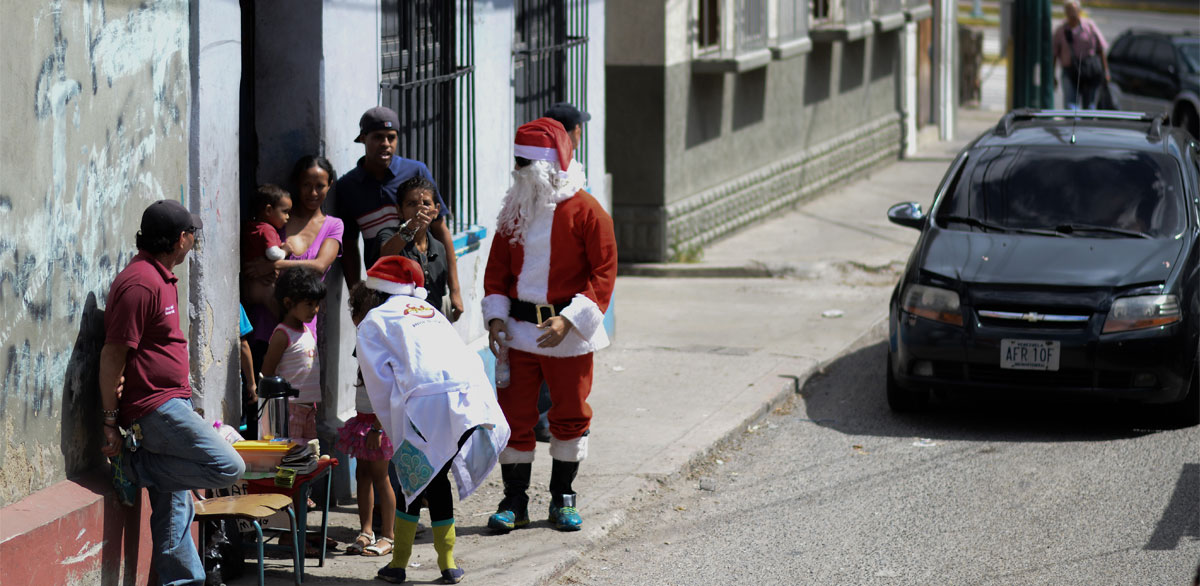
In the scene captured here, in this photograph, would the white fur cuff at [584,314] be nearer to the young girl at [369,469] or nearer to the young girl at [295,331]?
the young girl at [369,469]

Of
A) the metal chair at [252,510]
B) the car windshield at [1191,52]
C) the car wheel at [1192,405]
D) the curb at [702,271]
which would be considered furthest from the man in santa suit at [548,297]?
the car windshield at [1191,52]

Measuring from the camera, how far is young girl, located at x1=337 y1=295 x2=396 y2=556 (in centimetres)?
611

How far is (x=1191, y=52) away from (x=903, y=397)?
51.5 ft

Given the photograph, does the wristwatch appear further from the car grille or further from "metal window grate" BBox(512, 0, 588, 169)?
the car grille

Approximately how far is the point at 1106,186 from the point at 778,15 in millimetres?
7228

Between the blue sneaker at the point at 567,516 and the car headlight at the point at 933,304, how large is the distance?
2.79 meters

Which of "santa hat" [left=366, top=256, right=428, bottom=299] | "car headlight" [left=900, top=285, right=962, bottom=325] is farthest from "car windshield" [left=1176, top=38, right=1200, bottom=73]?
"santa hat" [left=366, top=256, right=428, bottom=299]

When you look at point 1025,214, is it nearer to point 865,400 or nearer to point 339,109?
point 865,400

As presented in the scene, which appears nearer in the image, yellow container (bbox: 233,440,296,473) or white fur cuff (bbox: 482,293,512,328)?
yellow container (bbox: 233,440,296,473)

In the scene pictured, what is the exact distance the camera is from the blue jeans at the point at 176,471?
5270 mm

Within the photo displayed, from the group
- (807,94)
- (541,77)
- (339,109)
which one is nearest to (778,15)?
(807,94)

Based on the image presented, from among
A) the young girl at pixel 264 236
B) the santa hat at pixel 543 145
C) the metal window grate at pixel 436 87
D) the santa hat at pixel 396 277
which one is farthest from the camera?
the metal window grate at pixel 436 87

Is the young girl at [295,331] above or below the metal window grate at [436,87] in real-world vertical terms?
below

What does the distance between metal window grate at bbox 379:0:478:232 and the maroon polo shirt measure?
2.30m
